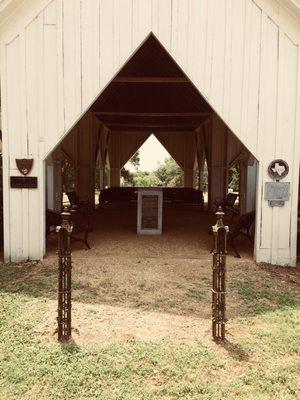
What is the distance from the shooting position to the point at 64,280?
15.0 feet

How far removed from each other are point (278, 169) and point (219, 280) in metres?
3.52

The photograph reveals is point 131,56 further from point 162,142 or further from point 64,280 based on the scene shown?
point 162,142

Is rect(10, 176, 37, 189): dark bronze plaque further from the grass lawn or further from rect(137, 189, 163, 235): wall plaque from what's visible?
rect(137, 189, 163, 235): wall plaque

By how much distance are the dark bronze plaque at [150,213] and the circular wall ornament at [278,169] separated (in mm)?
3430

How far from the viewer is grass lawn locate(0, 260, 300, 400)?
3645 mm

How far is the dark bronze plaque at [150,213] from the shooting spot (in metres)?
9.97

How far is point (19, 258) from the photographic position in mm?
7543

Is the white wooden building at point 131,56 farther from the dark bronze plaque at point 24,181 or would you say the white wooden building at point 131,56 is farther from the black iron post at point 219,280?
the black iron post at point 219,280

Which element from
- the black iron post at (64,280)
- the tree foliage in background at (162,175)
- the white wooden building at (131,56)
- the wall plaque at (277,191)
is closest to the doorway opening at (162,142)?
the wall plaque at (277,191)

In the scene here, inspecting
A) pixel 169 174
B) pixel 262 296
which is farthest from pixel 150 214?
pixel 169 174

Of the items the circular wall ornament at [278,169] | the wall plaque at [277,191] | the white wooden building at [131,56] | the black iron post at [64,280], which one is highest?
the white wooden building at [131,56]

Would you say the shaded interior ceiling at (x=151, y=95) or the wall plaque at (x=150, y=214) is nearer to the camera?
the wall plaque at (x=150, y=214)

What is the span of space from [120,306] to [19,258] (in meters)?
3.05

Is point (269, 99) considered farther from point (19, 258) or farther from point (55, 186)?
point (55, 186)
